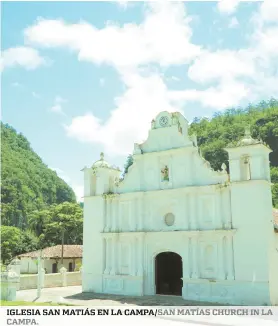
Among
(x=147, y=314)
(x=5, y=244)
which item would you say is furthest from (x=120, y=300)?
(x=5, y=244)

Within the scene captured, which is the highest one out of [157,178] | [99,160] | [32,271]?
[99,160]

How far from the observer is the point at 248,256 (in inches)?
718

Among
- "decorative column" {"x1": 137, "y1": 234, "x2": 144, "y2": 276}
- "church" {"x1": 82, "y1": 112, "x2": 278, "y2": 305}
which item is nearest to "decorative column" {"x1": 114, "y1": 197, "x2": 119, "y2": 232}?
"church" {"x1": 82, "y1": 112, "x2": 278, "y2": 305}

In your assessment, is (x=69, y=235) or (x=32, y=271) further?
(x=69, y=235)

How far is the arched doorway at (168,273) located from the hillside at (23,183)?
129ft

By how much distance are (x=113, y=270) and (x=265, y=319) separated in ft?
31.1

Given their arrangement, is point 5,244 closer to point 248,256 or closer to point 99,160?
point 99,160

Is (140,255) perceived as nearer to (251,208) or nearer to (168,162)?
(168,162)

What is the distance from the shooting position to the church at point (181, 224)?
18328 mm

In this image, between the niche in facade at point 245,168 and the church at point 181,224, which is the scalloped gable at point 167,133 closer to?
the church at point 181,224

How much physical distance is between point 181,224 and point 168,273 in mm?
2900

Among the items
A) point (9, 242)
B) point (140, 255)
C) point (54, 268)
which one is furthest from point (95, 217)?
point (9, 242)

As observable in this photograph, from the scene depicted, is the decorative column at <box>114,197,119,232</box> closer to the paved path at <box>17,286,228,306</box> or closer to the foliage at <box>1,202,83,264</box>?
the paved path at <box>17,286,228,306</box>

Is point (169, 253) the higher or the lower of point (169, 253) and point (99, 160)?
the lower
